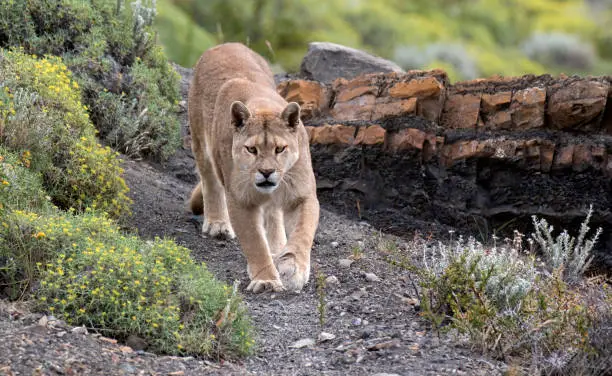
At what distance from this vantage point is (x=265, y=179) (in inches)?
253

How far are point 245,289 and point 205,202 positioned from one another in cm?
187

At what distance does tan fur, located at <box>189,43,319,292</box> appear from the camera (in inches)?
254

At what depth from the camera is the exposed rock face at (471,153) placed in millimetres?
8383

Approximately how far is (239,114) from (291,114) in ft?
1.29

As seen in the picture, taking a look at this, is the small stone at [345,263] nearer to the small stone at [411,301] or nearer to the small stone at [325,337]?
the small stone at [411,301]

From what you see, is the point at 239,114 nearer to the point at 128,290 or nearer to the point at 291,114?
the point at 291,114

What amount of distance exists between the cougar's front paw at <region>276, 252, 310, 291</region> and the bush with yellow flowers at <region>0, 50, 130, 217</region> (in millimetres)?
1576

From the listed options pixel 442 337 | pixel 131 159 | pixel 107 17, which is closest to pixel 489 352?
pixel 442 337

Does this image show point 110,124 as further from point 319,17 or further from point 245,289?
point 319,17

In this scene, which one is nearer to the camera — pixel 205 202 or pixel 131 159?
pixel 205 202

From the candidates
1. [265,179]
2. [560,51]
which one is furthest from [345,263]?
[560,51]

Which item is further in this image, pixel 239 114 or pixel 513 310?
pixel 239 114

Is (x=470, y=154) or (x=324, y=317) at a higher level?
(x=470, y=154)

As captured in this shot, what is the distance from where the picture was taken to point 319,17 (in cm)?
1725
